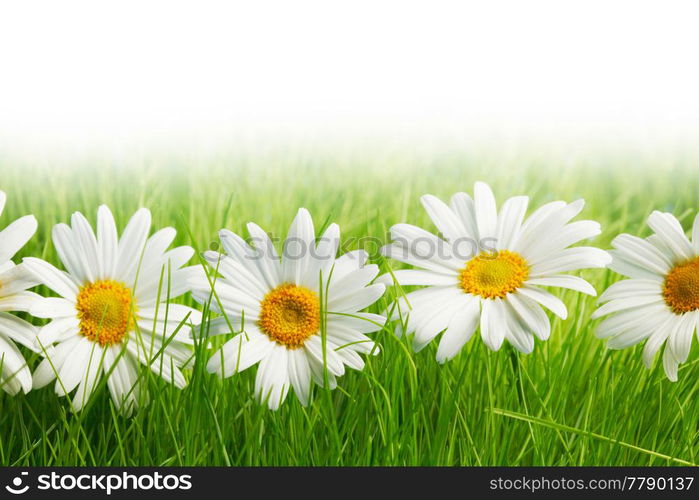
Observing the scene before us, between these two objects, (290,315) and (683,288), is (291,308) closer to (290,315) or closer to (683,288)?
(290,315)

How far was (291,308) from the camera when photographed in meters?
0.62

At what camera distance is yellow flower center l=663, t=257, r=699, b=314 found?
2.06ft

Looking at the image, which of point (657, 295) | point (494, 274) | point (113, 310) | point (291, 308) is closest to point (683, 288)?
point (657, 295)

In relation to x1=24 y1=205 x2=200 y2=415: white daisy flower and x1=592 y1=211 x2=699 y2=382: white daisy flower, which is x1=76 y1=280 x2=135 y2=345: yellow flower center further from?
x1=592 y1=211 x2=699 y2=382: white daisy flower

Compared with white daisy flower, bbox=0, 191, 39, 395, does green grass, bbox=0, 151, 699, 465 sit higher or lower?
lower

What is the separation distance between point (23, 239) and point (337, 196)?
1.42 feet

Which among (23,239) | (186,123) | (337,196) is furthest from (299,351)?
(186,123)

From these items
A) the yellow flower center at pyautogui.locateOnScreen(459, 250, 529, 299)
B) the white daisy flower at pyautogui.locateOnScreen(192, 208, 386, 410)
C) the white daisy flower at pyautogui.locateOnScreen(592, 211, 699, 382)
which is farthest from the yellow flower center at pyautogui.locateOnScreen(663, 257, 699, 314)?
the white daisy flower at pyautogui.locateOnScreen(192, 208, 386, 410)

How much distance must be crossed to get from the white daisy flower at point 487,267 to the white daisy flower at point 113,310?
7.5 inches

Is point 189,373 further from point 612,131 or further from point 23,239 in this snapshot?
Result: point 612,131

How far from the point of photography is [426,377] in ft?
2.26

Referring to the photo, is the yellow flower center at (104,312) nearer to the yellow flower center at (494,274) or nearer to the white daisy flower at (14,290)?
the white daisy flower at (14,290)

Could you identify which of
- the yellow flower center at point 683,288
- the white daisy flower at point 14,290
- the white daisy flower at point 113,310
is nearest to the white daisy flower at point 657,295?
the yellow flower center at point 683,288

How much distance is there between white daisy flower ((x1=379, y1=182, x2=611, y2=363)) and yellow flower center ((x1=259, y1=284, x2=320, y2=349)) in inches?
2.8
